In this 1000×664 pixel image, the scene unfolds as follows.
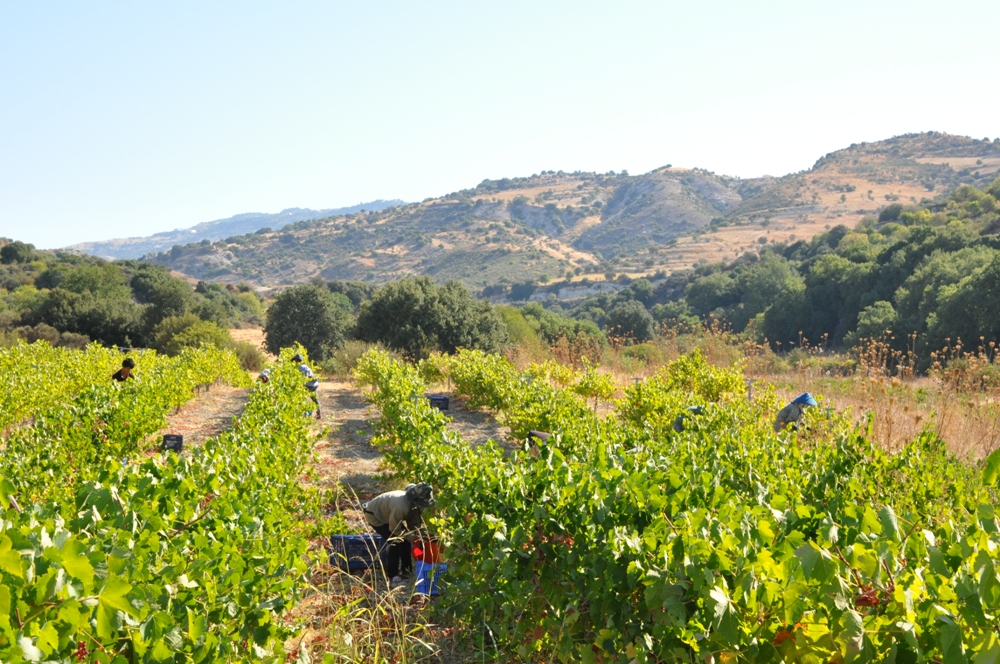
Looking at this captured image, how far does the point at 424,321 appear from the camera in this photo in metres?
24.0

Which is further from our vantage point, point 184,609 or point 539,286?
point 539,286

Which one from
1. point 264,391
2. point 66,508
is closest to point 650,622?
point 66,508

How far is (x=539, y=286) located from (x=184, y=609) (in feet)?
223

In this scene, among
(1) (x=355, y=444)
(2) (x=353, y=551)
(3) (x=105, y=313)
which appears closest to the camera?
(2) (x=353, y=551)

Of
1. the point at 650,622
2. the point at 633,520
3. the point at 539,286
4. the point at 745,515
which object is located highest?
the point at 745,515

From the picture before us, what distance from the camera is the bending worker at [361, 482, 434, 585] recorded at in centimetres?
505

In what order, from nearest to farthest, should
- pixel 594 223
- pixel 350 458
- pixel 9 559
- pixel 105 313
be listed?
A: 1. pixel 9 559
2. pixel 350 458
3. pixel 105 313
4. pixel 594 223

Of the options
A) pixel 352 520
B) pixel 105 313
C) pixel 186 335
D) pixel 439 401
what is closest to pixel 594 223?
pixel 105 313

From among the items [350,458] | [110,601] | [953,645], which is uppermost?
[110,601]

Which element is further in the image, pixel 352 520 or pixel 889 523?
pixel 352 520

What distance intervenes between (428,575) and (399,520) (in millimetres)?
808

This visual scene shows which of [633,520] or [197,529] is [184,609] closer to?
[197,529]

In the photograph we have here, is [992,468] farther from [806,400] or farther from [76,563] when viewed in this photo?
[806,400]

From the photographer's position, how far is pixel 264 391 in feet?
30.2
